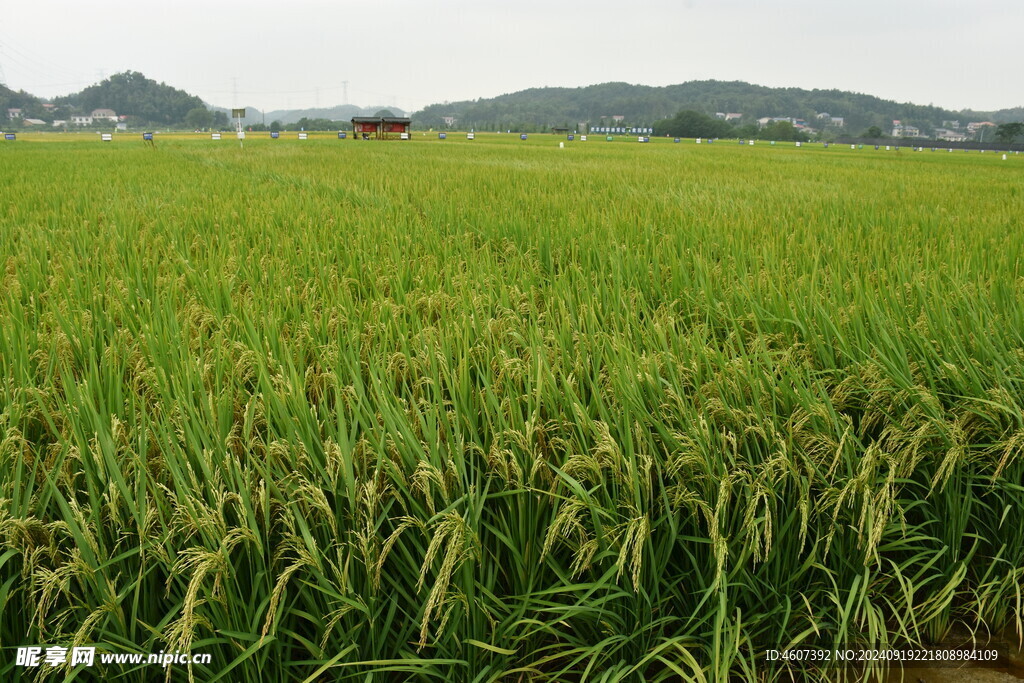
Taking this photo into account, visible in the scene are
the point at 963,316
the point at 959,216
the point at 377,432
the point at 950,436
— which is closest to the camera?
the point at 377,432

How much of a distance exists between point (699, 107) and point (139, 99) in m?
126

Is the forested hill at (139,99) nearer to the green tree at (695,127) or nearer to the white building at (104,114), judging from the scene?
the white building at (104,114)

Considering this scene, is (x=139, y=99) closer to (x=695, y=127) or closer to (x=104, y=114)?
(x=104, y=114)

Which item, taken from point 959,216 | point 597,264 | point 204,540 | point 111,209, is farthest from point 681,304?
point 111,209

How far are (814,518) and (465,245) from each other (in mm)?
2817

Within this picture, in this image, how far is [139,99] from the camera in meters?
134

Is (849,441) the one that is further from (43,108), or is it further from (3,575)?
(43,108)

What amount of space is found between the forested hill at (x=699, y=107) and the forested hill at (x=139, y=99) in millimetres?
51353

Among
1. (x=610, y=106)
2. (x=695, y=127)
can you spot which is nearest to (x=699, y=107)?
(x=610, y=106)

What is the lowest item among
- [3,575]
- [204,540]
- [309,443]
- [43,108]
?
[3,575]

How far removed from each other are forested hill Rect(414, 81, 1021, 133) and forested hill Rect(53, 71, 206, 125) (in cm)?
5135

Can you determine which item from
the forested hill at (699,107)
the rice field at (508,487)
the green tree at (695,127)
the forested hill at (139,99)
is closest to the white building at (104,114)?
the forested hill at (139,99)

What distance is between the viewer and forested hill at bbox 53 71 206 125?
429 feet

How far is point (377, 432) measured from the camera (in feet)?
4.95
